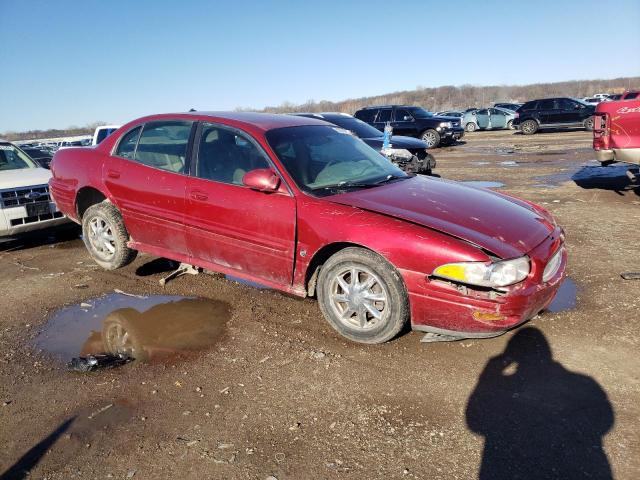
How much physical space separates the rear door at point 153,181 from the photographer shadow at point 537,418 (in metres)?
2.94

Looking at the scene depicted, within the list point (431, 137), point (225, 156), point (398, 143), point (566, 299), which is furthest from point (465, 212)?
point (431, 137)

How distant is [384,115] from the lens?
65.0ft

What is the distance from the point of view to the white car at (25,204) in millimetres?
6434

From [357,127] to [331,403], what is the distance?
952cm

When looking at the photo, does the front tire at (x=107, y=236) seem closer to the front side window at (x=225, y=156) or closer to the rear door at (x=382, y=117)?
the front side window at (x=225, y=156)

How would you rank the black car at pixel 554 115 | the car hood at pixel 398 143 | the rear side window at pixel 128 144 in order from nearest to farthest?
the rear side window at pixel 128 144, the car hood at pixel 398 143, the black car at pixel 554 115

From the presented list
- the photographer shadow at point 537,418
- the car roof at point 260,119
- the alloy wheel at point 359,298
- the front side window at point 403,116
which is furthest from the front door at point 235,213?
the front side window at point 403,116

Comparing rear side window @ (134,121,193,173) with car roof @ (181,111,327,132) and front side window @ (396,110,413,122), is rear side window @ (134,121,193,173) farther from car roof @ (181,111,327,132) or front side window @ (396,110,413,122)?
front side window @ (396,110,413,122)

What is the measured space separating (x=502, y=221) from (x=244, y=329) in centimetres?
217

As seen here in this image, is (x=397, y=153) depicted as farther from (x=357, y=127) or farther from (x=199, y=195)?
(x=199, y=195)

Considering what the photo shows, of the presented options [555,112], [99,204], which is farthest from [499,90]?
[99,204]

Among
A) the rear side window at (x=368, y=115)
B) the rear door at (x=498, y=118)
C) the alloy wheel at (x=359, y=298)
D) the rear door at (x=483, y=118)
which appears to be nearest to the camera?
the alloy wheel at (x=359, y=298)

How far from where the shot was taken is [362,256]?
358 cm

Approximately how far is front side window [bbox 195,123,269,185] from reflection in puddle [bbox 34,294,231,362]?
1191 mm
